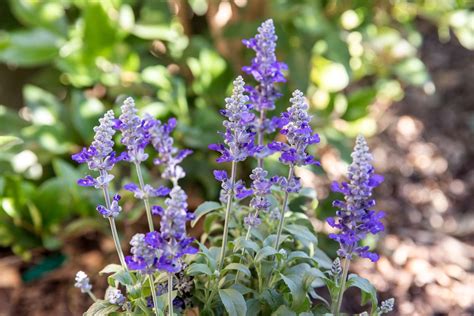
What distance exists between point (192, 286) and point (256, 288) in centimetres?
16

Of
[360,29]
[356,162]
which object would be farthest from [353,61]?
[356,162]

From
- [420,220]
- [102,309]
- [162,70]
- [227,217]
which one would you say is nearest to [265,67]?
[227,217]

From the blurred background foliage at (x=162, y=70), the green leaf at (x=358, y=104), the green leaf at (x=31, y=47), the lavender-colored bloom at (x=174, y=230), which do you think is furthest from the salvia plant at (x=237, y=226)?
→ the green leaf at (x=31, y=47)

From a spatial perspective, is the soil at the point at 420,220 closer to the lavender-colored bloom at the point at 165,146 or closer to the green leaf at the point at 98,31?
the green leaf at the point at 98,31

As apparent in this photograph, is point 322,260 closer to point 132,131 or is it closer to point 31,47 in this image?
point 132,131

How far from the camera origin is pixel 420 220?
278 cm

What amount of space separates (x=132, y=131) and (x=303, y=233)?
1.58 feet

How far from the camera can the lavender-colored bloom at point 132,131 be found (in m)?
1.10

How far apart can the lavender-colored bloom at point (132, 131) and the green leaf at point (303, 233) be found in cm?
41

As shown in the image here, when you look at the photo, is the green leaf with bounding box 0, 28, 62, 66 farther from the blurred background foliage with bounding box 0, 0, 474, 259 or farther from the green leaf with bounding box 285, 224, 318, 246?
the green leaf with bounding box 285, 224, 318, 246

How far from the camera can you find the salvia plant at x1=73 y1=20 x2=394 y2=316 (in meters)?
1.12

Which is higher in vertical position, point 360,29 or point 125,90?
point 360,29

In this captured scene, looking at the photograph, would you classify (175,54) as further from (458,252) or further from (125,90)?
(458,252)

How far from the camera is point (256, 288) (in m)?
1.45
